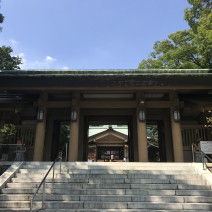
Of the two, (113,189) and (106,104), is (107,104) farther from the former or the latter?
(113,189)

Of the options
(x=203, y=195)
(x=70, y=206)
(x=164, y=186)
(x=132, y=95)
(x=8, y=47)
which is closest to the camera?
(x=70, y=206)

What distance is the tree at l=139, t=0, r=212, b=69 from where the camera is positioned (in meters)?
15.6

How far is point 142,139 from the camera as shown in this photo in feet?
33.7

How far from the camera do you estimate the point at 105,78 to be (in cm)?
992

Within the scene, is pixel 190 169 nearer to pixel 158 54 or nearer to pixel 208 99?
pixel 208 99

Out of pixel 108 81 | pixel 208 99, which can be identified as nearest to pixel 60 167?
pixel 108 81

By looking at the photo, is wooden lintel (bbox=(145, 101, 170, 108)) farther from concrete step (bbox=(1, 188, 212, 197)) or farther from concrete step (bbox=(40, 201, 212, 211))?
concrete step (bbox=(40, 201, 212, 211))

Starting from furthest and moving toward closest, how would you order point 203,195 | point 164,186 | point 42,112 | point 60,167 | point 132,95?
point 132,95 → point 42,112 → point 60,167 → point 164,186 → point 203,195

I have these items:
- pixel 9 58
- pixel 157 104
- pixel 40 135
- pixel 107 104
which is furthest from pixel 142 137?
pixel 9 58

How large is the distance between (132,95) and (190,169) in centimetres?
510

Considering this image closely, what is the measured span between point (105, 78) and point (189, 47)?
A: 1092cm

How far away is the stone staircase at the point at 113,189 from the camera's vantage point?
5.73 meters

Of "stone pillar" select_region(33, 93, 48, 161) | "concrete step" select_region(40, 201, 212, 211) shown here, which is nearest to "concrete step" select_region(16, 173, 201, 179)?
"concrete step" select_region(40, 201, 212, 211)

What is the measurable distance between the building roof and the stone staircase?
3.75 metres
